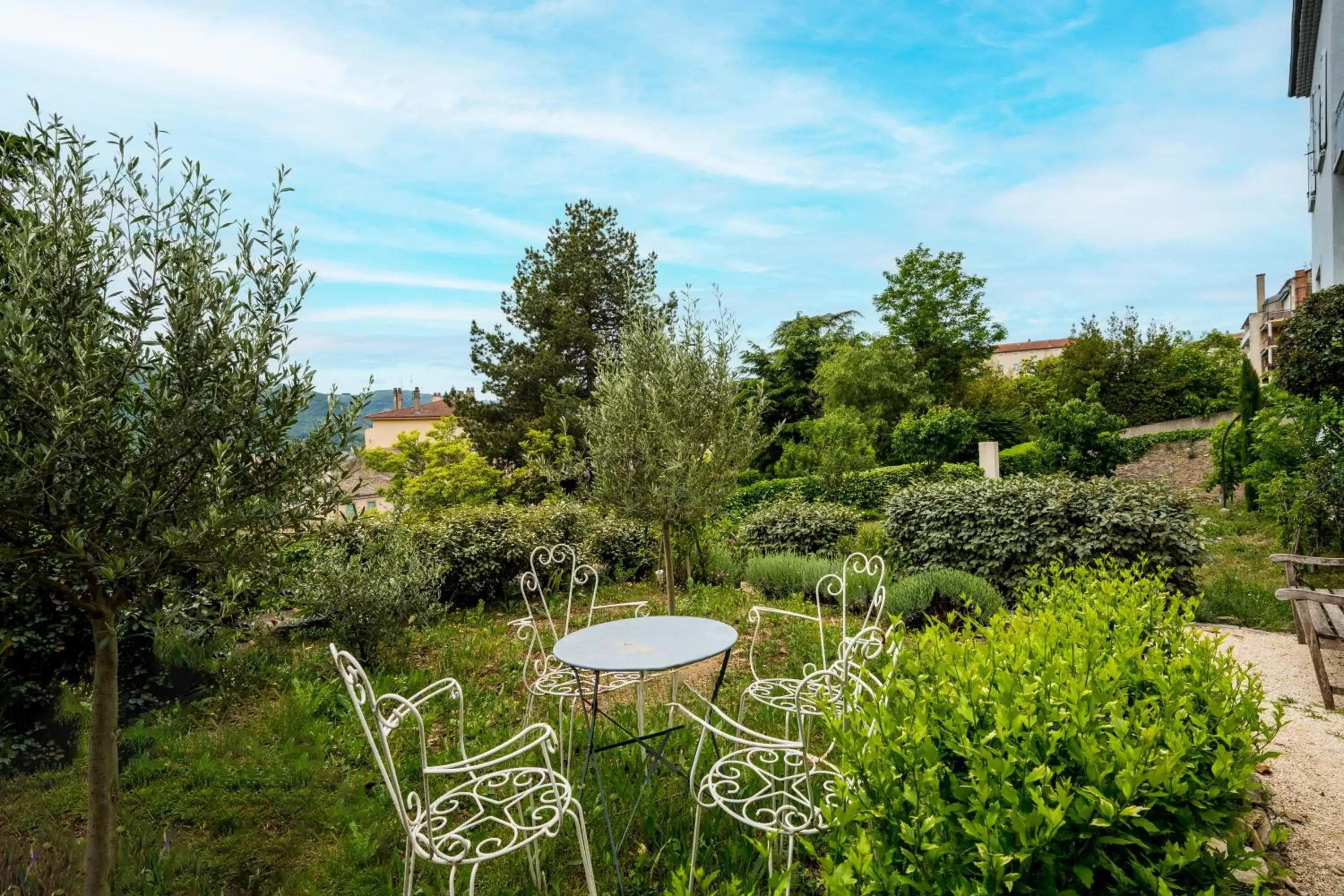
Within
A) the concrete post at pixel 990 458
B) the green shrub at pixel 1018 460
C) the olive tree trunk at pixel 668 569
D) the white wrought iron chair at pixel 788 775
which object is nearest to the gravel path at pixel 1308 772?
the white wrought iron chair at pixel 788 775

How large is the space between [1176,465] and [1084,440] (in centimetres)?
726

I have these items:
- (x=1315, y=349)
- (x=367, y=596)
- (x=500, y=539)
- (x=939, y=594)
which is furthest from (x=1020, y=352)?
(x=367, y=596)

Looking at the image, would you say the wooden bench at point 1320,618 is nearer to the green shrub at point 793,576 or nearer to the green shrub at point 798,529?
the green shrub at point 793,576

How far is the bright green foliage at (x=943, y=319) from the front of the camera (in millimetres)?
31125

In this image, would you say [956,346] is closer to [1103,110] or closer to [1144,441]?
[1144,441]

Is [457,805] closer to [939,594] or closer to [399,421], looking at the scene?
[939,594]

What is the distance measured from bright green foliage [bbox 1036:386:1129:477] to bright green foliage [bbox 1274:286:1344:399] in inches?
297

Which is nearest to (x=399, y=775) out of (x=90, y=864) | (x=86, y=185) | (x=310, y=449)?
(x=90, y=864)

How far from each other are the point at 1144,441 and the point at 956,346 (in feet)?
37.5

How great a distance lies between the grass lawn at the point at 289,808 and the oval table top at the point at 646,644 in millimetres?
719

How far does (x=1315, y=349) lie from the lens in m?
7.29

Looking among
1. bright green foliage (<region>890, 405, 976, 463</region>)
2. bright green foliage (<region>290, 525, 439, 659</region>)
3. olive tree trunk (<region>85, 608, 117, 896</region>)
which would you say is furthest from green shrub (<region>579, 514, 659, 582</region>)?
bright green foliage (<region>890, 405, 976, 463</region>)

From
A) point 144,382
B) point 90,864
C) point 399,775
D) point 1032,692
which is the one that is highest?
point 144,382

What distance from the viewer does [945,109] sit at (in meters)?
8.12
